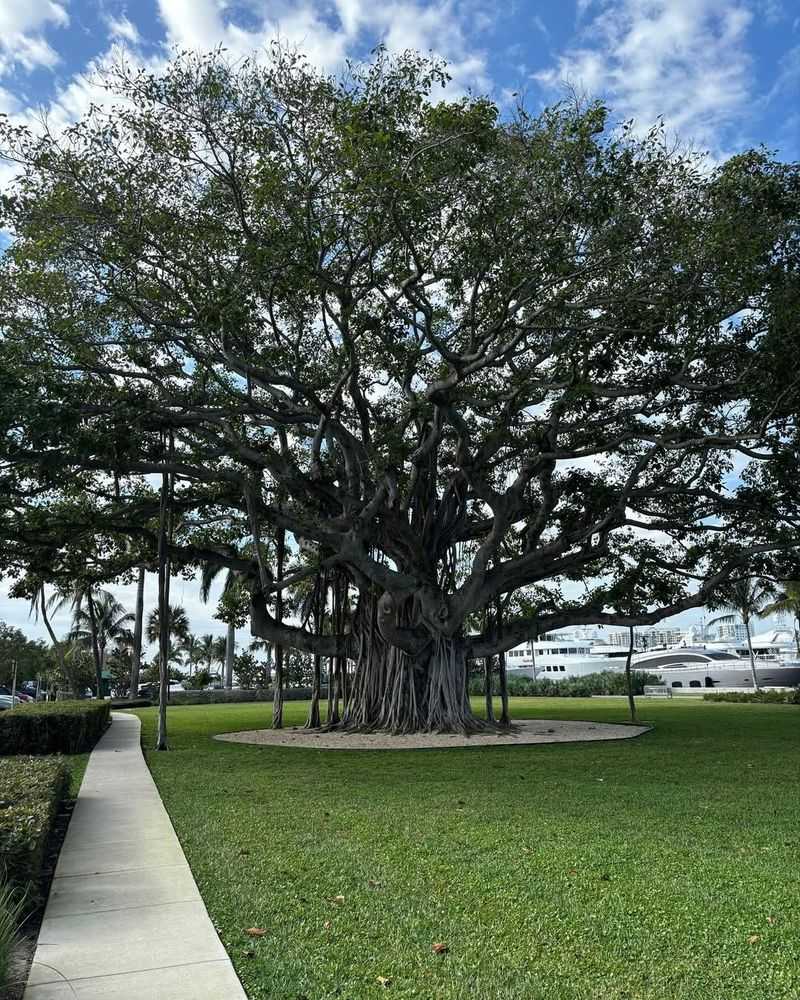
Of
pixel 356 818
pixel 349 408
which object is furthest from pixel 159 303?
pixel 356 818

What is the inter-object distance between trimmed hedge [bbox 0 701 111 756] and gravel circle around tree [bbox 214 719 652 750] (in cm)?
325

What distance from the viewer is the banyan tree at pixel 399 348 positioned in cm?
1085

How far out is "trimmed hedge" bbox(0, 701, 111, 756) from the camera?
40.7ft

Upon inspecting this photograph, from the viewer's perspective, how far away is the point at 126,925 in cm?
417

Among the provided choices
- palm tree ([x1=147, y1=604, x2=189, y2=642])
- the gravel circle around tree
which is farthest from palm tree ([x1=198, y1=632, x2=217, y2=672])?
the gravel circle around tree

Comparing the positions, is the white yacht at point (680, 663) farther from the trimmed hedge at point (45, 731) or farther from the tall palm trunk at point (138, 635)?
the trimmed hedge at point (45, 731)

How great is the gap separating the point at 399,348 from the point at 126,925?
10955 millimetres

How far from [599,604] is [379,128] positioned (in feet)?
37.6

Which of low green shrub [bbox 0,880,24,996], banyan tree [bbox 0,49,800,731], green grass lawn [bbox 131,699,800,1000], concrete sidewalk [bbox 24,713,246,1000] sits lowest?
green grass lawn [bbox 131,699,800,1000]

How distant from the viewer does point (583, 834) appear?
20.5 feet

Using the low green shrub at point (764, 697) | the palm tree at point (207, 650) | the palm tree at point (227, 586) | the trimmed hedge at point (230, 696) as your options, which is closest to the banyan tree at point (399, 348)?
the low green shrub at point (764, 697)

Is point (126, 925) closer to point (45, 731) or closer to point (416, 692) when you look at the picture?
point (45, 731)

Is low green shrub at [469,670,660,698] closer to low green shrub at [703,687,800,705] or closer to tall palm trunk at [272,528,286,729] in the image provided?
low green shrub at [703,687,800,705]

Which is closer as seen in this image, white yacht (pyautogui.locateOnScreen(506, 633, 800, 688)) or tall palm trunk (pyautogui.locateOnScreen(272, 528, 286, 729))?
tall palm trunk (pyautogui.locateOnScreen(272, 528, 286, 729))
